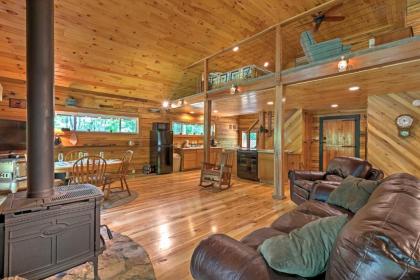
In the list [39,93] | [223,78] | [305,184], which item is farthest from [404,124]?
[39,93]

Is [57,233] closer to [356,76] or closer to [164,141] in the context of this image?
[356,76]

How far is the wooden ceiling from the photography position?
3.99 meters

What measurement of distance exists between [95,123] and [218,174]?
13.2 feet

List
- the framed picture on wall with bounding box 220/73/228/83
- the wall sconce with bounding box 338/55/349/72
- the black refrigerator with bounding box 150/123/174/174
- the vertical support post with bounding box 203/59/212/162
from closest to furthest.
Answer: the wall sconce with bounding box 338/55/349/72 < the framed picture on wall with bounding box 220/73/228/83 < the vertical support post with bounding box 203/59/212/162 < the black refrigerator with bounding box 150/123/174/174

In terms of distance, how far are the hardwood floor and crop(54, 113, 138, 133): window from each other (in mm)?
2404

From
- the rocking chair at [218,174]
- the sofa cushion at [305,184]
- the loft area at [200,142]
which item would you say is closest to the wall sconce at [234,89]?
the loft area at [200,142]

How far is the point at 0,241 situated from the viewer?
1488 mm

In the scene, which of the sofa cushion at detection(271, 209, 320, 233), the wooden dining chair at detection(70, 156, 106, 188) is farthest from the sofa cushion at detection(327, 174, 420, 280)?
the wooden dining chair at detection(70, 156, 106, 188)

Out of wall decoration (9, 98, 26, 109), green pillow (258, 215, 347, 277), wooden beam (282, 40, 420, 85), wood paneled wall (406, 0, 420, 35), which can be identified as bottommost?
green pillow (258, 215, 347, 277)

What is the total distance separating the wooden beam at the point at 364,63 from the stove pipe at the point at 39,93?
12.3 ft

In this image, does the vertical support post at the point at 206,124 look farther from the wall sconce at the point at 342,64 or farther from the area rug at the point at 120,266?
the area rug at the point at 120,266

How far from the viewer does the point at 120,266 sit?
2.08 meters

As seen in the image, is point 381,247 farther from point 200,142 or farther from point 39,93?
point 200,142

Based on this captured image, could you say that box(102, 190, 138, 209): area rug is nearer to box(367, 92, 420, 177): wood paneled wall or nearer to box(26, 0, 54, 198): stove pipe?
box(26, 0, 54, 198): stove pipe
